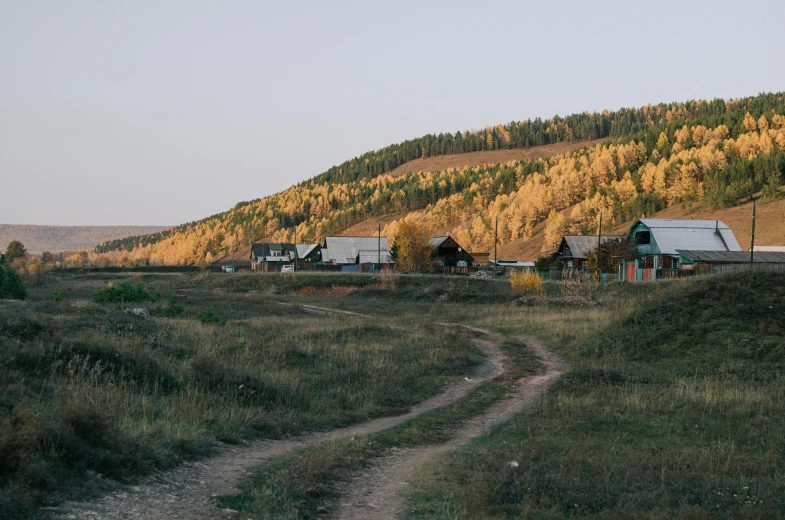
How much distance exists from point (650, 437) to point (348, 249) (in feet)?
308

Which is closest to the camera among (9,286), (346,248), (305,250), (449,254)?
(9,286)

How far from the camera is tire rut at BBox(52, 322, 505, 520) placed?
687cm

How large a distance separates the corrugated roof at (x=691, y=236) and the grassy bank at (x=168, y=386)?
4783 cm

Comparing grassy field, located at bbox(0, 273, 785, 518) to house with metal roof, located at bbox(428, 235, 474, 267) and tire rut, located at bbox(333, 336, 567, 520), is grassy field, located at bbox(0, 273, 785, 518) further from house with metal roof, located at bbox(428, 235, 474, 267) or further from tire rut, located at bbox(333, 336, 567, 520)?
house with metal roof, located at bbox(428, 235, 474, 267)

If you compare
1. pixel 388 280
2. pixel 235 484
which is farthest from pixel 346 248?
pixel 235 484

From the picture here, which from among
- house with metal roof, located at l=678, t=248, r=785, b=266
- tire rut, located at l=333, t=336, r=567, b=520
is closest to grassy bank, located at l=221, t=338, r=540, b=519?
tire rut, located at l=333, t=336, r=567, b=520

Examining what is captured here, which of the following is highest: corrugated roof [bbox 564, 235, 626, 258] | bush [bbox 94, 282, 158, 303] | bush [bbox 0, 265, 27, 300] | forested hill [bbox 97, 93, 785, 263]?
forested hill [bbox 97, 93, 785, 263]

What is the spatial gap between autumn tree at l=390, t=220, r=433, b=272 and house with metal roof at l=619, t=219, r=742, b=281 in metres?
24.8

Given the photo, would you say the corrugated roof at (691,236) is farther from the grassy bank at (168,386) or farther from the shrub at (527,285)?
the grassy bank at (168,386)

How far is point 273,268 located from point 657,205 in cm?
7417

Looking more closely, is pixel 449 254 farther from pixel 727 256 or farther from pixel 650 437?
pixel 650 437

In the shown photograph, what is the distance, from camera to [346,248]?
345 feet

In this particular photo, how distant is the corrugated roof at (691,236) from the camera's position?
66688 mm

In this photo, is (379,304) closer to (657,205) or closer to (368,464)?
(368,464)
